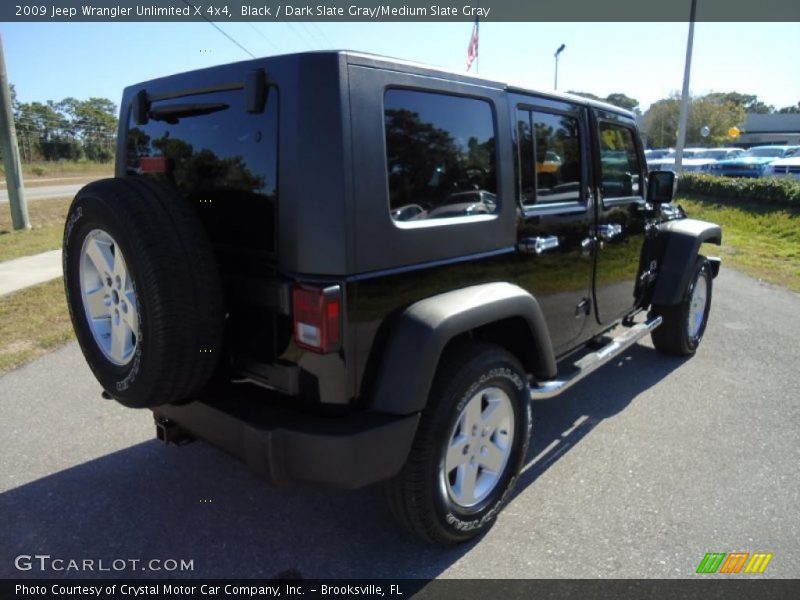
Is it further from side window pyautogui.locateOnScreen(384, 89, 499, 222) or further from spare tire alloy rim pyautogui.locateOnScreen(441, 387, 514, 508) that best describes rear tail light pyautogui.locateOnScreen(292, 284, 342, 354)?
spare tire alloy rim pyautogui.locateOnScreen(441, 387, 514, 508)

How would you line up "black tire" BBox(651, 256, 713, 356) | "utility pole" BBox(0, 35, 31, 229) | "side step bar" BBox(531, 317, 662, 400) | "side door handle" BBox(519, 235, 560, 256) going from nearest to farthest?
"side door handle" BBox(519, 235, 560, 256) → "side step bar" BBox(531, 317, 662, 400) → "black tire" BBox(651, 256, 713, 356) → "utility pole" BBox(0, 35, 31, 229)

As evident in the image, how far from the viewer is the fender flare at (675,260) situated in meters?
4.49

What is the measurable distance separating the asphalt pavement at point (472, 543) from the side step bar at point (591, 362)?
448 millimetres

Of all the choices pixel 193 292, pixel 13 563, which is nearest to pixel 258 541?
pixel 13 563

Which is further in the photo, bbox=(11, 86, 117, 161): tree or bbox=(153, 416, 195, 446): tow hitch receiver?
bbox=(11, 86, 117, 161): tree

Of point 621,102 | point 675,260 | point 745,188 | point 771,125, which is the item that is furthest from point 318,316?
point 771,125

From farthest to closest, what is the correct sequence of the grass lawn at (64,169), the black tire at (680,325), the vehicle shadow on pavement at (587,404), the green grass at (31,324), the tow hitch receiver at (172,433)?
the grass lawn at (64,169) < the green grass at (31,324) < the black tire at (680,325) < the vehicle shadow on pavement at (587,404) < the tow hitch receiver at (172,433)

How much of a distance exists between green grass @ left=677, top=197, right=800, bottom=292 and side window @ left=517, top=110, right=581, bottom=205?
631 cm

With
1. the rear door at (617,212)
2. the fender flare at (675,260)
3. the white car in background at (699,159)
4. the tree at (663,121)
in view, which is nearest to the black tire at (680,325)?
the fender flare at (675,260)

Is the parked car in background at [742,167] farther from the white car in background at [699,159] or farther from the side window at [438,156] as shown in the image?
the side window at [438,156]

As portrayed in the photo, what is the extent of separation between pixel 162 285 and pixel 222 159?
646 mm

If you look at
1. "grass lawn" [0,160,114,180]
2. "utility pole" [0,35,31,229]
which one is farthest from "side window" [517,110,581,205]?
"grass lawn" [0,160,114,180]

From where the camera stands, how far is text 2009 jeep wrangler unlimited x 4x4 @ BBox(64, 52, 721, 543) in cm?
203

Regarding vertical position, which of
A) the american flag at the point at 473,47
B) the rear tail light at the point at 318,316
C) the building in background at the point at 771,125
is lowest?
the rear tail light at the point at 318,316
